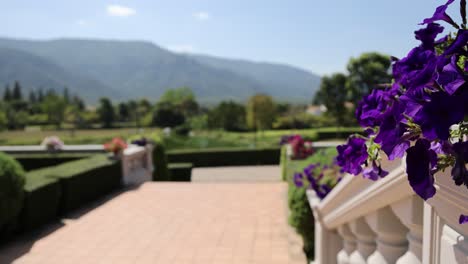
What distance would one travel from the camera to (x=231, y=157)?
20969 millimetres

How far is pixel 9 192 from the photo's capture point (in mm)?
5754

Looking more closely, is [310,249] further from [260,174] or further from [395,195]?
[260,174]

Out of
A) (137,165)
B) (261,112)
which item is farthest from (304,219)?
(261,112)

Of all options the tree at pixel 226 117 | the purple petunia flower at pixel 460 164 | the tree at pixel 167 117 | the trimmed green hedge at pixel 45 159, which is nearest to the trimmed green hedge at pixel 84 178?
the trimmed green hedge at pixel 45 159

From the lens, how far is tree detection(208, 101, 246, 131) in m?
47.4

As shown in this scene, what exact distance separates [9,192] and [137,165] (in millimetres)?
5681

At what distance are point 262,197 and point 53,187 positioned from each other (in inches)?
161

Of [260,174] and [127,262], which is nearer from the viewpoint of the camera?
[127,262]

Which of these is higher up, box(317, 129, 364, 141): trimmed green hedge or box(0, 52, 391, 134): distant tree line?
box(0, 52, 391, 134): distant tree line

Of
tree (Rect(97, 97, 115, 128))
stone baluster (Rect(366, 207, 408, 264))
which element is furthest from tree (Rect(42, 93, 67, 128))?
stone baluster (Rect(366, 207, 408, 264))

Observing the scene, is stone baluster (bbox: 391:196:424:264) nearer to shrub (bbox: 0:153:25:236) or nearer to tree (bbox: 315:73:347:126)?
shrub (bbox: 0:153:25:236)

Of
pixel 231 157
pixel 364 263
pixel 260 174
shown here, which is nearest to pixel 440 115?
pixel 364 263

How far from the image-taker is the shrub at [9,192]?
222 inches

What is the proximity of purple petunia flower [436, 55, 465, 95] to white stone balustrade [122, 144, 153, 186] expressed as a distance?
10.1 m
